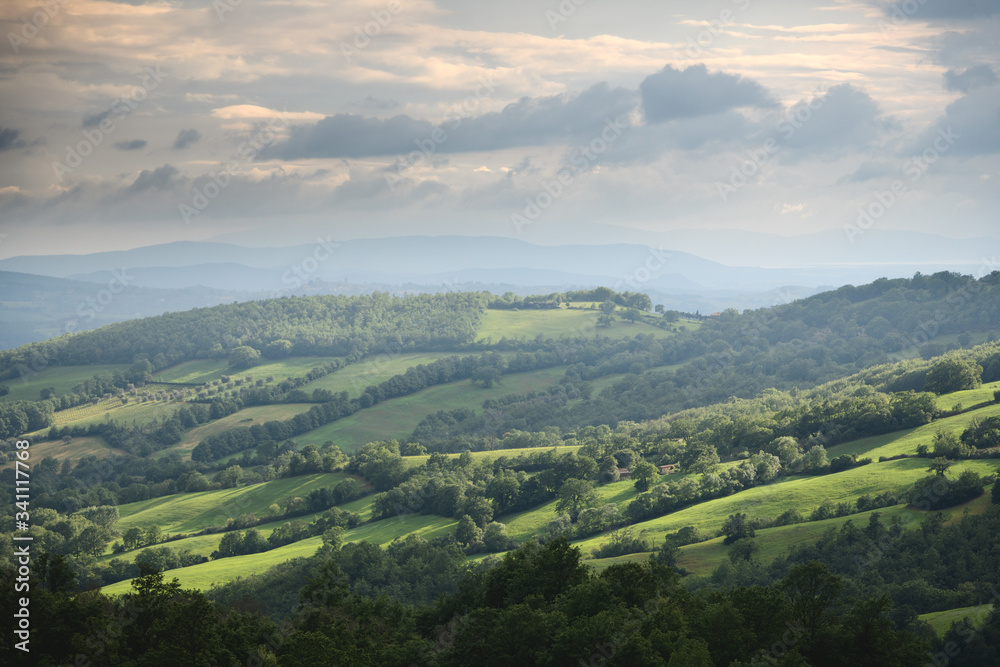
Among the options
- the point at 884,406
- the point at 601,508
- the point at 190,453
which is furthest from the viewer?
the point at 190,453

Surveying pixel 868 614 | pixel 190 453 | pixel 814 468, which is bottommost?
pixel 190 453

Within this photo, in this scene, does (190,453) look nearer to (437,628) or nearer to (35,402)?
(35,402)

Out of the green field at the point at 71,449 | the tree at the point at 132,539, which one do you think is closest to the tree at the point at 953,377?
the tree at the point at 132,539

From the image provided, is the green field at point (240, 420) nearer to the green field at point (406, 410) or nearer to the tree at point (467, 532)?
the green field at point (406, 410)

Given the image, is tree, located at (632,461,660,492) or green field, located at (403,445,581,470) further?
green field, located at (403,445,581,470)

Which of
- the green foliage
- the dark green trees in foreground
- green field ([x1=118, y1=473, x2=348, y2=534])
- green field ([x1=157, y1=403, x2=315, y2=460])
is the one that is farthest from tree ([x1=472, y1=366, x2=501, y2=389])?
the dark green trees in foreground

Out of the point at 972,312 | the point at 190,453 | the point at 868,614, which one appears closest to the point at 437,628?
the point at 868,614

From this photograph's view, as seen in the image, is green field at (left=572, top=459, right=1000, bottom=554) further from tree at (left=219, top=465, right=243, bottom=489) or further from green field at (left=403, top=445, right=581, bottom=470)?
tree at (left=219, top=465, right=243, bottom=489)
